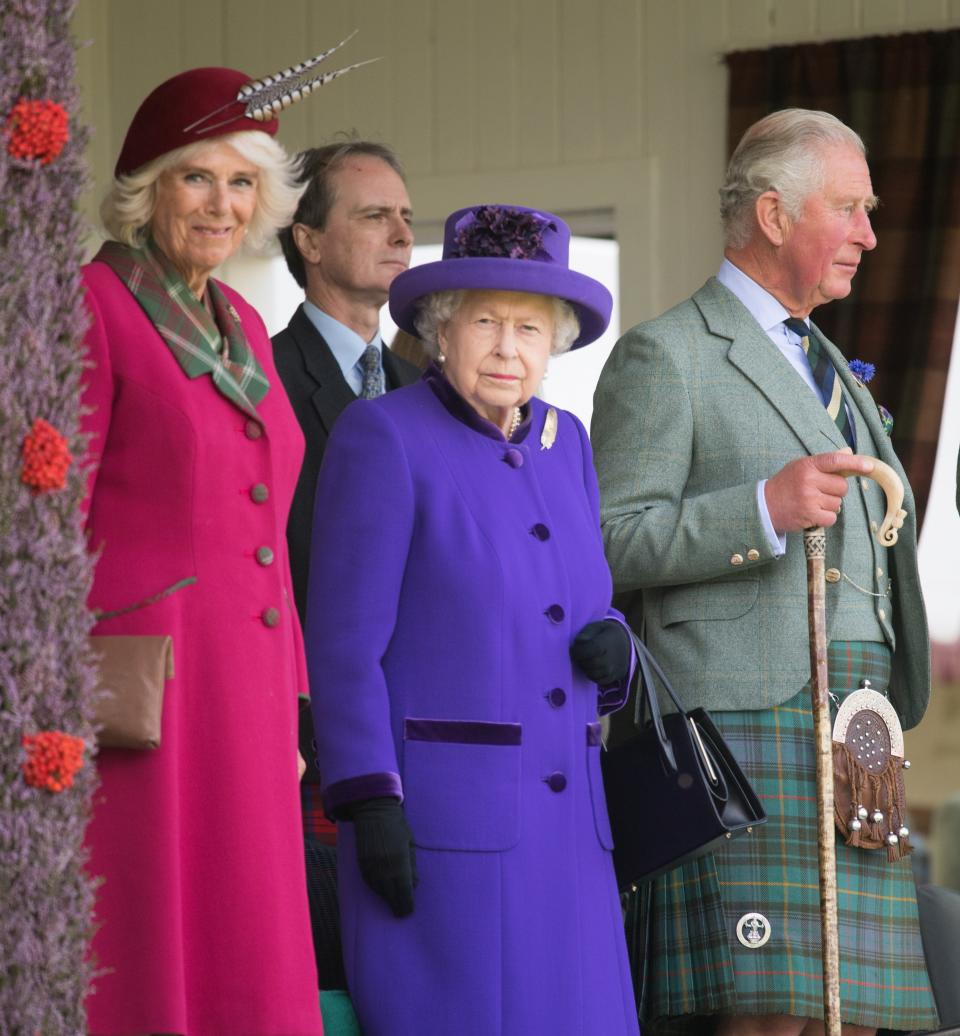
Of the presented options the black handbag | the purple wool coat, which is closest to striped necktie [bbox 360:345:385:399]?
the purple wool coat

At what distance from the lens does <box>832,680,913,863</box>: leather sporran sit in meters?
3.38

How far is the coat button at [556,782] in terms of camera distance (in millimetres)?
2840

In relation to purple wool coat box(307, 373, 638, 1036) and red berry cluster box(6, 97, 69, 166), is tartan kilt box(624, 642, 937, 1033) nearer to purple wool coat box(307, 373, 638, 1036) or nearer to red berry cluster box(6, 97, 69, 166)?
purple wool coat box(307, 373, 638, 1036)

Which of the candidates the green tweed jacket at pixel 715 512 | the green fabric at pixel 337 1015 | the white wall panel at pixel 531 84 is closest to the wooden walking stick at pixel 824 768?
the green tweed jacket at pixel 715 512

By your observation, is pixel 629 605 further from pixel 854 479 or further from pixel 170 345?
pixel 170 345

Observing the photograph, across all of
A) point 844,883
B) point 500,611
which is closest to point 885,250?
point 844,883

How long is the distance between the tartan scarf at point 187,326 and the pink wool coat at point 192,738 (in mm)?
19

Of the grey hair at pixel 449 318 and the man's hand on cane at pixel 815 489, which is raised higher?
the grey hair at pixel 449 318

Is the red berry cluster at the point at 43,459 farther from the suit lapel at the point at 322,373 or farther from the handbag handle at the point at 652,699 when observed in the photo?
A: the suit lapel at the point at 322,373

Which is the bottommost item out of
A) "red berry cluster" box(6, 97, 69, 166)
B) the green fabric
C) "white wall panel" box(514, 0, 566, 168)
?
the green fabric

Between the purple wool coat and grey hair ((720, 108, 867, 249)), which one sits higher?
grey hair ((720, 108, 867, 249))

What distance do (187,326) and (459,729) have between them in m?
0.69

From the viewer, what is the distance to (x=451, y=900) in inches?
108

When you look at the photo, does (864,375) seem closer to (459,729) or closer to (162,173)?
(459,729)
